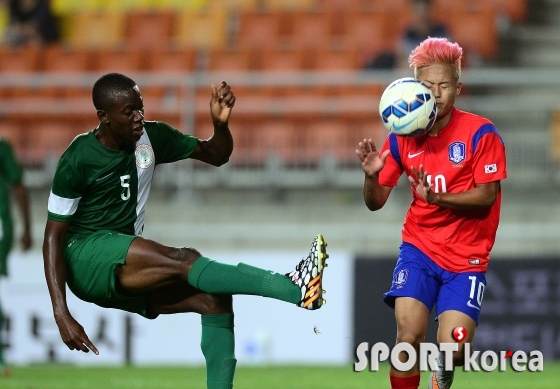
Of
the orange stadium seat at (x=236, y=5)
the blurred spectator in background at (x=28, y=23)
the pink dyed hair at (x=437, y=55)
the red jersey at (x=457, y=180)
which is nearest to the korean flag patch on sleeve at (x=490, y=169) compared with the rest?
the red jersey at (x=457, y=180)

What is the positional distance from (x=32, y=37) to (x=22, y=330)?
544 cm

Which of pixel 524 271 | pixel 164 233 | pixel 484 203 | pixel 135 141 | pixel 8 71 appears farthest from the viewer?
pixel 8 71

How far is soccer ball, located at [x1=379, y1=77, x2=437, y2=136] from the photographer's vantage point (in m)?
5.95

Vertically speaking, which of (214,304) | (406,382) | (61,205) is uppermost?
(61,205)

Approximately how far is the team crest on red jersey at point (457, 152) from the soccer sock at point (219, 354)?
1.59 m

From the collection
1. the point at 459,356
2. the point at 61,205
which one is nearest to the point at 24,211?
the point at 61,205

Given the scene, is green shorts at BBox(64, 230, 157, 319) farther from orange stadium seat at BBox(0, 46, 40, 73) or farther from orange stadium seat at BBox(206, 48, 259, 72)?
orange stadium seat at BBox(0, 46, 40, 73)

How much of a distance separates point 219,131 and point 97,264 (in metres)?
1.18

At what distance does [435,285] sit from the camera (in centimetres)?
626

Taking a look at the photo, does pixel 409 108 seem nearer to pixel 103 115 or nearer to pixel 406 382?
pixel 406 382

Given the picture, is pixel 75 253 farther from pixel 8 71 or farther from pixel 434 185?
pixel 8 71

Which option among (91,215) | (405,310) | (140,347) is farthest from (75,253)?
(140,347)

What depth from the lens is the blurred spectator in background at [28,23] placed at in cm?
1572

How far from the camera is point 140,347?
1189 centimetres
